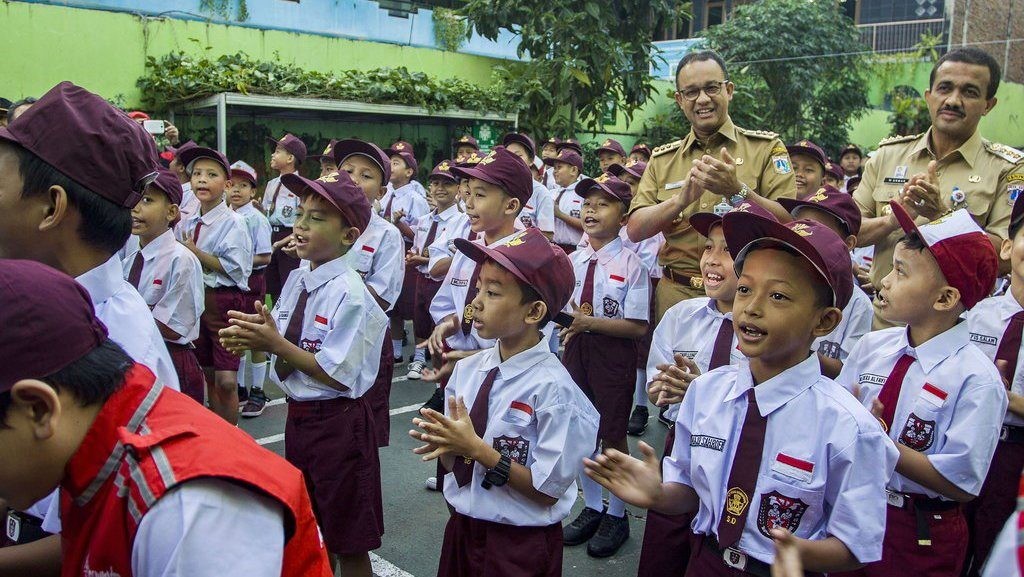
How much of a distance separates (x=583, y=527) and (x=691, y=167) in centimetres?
202

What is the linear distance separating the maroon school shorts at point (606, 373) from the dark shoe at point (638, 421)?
151 centimetres

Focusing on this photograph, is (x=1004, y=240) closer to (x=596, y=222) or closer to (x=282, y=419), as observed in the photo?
(x=596, y=222)

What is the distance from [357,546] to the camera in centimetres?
349

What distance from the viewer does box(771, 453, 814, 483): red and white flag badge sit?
225 centimetres

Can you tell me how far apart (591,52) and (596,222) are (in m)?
8.07

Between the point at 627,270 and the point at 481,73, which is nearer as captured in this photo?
the point at 627,270

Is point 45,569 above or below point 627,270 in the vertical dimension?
below

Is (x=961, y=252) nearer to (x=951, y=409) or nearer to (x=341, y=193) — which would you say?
(x=951, y=409)

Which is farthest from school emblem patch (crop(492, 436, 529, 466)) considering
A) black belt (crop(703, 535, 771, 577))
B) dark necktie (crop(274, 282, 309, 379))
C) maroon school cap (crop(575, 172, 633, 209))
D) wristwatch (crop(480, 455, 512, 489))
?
maroon school cap (crop(575, 172, 633, 209))

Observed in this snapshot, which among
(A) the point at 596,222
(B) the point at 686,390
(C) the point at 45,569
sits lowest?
(C) the point at 45,569

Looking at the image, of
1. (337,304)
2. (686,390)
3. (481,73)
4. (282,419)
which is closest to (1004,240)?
(686,390)

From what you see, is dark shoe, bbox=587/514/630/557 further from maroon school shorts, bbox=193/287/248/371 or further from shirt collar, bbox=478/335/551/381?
maroon school shorts, bbox=193/287/248/371

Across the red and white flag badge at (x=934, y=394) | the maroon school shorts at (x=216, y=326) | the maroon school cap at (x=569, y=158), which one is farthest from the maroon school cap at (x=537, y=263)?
the maroon school cap at (x=569, y=158)

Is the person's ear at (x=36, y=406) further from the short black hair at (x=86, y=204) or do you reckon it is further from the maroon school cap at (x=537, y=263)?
the maroon school cap at (x=537, y=263)
